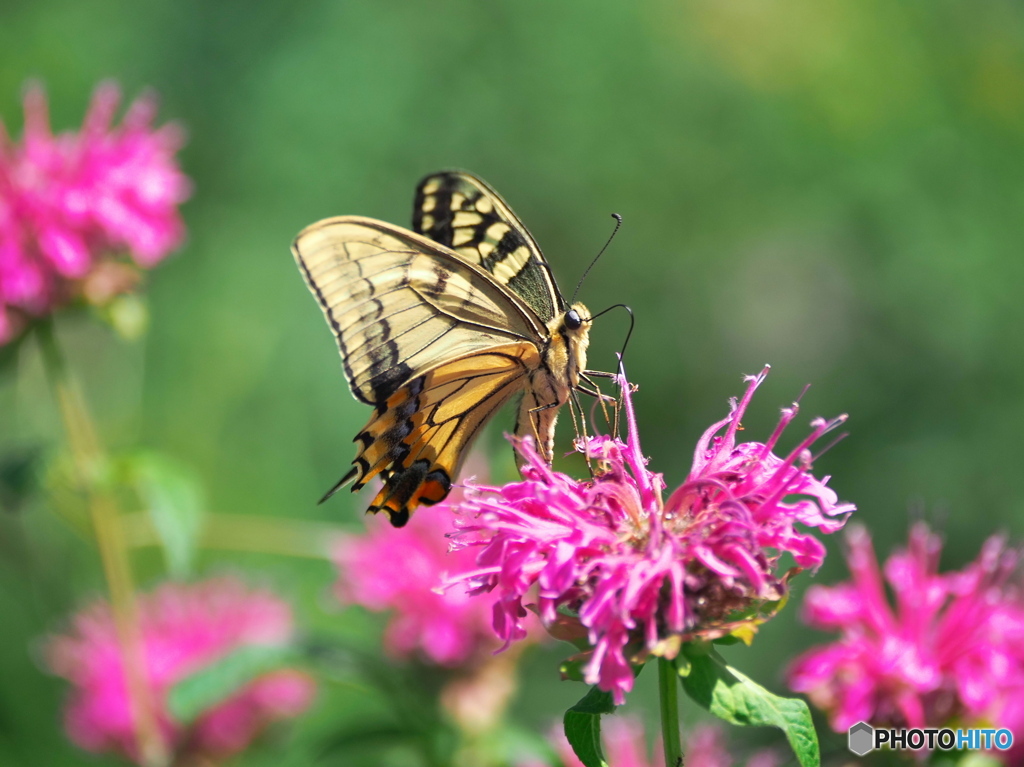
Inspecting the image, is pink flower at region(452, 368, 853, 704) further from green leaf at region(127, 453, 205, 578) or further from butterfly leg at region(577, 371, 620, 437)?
green leaf at region(127, 453, 205, 578)

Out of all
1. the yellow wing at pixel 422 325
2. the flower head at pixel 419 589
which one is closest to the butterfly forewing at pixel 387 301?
the yellow wing at pixel 422 325

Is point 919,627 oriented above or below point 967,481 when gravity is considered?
above

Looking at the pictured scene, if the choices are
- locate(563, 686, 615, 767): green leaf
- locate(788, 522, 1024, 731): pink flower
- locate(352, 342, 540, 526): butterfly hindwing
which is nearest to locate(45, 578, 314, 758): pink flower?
locate(352, 342, 540, 526): butterfly hindwing

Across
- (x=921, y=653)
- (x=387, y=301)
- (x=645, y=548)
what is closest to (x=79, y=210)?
(x=387, y=301)

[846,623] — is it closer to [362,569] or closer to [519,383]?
[519,383]

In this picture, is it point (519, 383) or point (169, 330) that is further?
point (169, 330)

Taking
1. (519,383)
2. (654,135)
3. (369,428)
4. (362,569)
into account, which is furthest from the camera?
(654,135)

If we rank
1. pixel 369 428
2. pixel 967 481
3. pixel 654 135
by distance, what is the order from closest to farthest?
pixel 369 428, pixel 967 481, pixel 654 135

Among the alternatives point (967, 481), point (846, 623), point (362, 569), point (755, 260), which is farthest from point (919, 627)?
point (755, 260)
